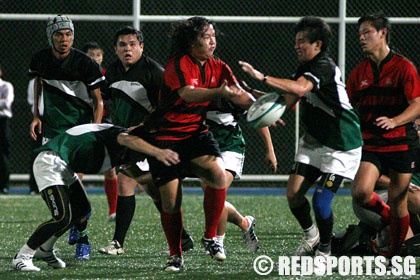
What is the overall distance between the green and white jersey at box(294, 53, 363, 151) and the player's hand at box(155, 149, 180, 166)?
1.07 m

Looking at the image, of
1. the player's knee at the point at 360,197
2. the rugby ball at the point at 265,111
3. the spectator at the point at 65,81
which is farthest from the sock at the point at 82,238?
the player's knee at the point at 360,197

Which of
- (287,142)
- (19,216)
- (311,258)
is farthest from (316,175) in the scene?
(287,142)

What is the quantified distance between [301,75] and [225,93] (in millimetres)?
624

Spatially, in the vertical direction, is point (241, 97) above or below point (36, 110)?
above

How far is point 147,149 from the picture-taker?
18.0 feet

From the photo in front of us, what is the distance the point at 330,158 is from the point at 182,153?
3.24 feet

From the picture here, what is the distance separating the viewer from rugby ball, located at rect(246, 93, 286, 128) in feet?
→ 18.4

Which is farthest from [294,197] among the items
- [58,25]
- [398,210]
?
[58,25]

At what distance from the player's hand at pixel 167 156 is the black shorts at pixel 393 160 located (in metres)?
1.50

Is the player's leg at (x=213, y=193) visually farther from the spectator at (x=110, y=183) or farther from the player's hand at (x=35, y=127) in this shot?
the spectator at (x=110, y=183)

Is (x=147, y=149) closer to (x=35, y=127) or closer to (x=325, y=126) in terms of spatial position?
(x=325, y=126)

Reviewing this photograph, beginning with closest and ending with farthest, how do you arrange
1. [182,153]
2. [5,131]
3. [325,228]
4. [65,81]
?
[182,153], [325,228], [65,81], [5,131]

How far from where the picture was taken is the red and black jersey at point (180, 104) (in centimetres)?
581

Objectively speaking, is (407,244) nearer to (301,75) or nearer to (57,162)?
(301,75)
